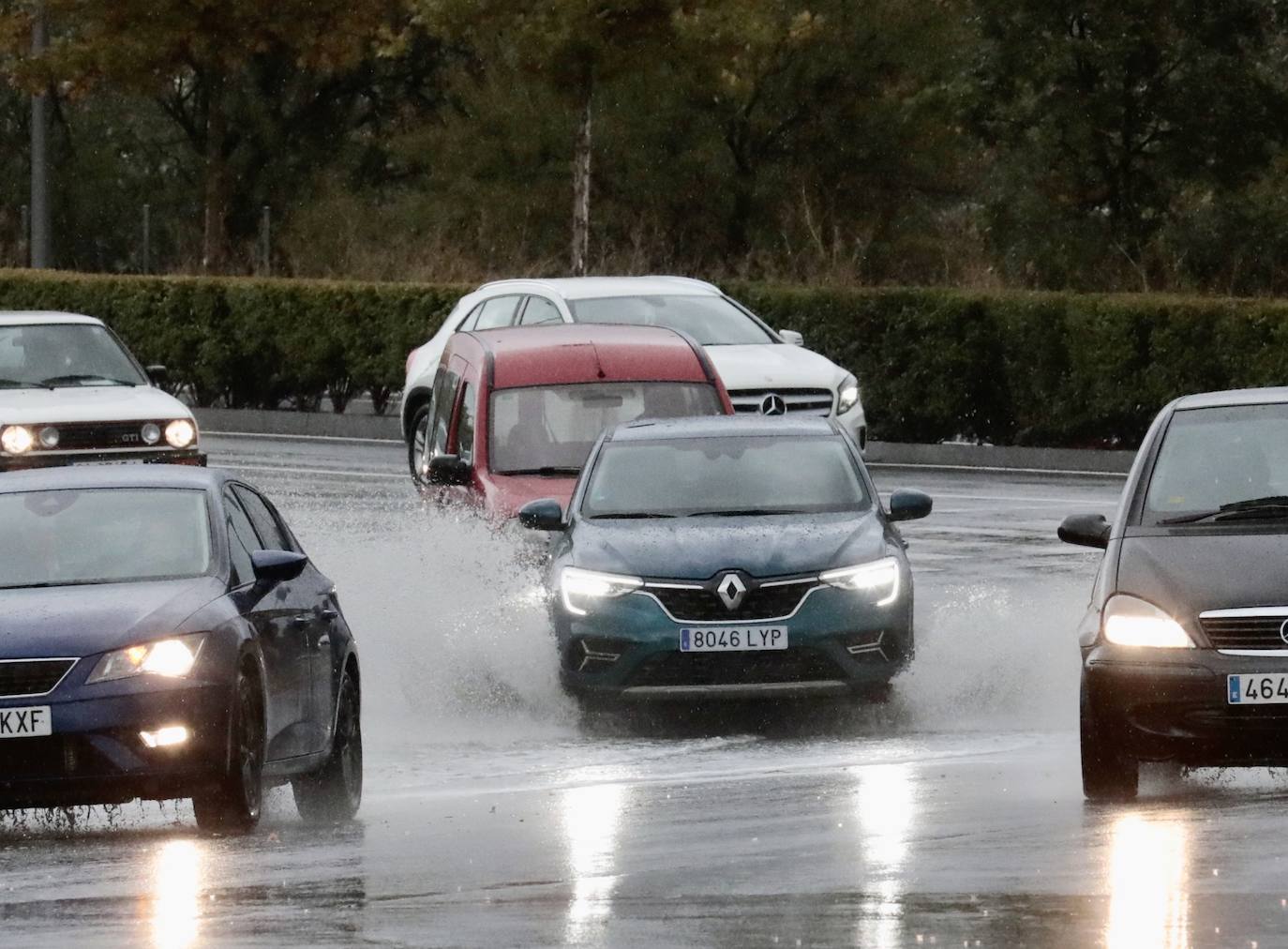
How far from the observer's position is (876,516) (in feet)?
48.2

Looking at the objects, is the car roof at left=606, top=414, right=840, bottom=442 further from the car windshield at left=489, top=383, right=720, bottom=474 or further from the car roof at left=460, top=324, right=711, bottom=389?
the car roof at left=460, top=324, right=711, bottom=389

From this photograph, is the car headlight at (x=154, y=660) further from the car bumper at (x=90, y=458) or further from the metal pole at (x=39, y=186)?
the metal pole at (x=39, y=186)

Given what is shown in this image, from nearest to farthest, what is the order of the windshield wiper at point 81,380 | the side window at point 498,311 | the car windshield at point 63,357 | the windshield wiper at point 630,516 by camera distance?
the windshield wiper at point 630,516 < the windshield wiper at point 81,380 < the car windshield at point 63,357 < the side window at point 498,311

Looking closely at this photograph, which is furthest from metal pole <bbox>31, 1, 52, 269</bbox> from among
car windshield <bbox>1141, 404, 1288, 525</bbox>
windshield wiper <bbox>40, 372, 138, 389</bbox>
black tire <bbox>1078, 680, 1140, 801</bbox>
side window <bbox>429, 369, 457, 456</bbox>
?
black tire <bbox>1078, 680, 1140, 801</bbox>

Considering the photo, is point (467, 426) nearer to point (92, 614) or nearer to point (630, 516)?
point (630, 516)

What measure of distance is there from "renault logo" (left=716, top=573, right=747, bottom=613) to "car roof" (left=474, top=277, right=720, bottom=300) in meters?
12.9

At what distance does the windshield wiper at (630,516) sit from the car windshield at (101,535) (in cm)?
332

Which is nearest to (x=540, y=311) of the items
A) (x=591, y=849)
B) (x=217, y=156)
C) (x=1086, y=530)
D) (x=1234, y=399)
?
(x=1234, y=399)

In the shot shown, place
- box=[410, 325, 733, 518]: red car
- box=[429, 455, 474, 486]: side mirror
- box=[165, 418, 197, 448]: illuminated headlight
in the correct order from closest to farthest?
1. box=[429, 455, 474, 486]: side mirror
2. box=[410, 325, 733, 518]: red car
3. box=[165, 418, 197, 448]: illuminated headlight

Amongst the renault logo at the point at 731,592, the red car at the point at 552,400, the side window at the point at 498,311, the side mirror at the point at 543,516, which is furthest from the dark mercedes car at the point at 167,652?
the side window at the point at 498,311

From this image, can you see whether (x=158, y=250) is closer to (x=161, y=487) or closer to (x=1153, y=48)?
(x=1153, y=48)

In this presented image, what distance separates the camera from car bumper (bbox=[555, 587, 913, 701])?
45.1ft

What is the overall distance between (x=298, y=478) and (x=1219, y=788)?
1768 cm

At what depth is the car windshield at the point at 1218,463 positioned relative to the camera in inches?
465
